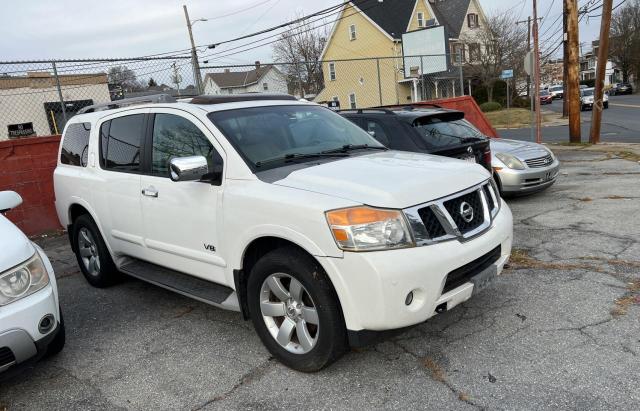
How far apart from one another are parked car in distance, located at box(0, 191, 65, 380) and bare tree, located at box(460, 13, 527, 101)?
143 ft

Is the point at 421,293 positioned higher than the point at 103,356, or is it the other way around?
the point at 421,293

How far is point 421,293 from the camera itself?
2982mm

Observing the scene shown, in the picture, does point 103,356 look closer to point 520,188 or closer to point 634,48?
point 520,188

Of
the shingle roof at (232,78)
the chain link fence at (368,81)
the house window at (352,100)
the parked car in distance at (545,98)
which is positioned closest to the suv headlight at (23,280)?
the chain link fence at (368,81)

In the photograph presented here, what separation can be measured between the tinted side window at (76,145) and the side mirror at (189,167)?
2.23 m

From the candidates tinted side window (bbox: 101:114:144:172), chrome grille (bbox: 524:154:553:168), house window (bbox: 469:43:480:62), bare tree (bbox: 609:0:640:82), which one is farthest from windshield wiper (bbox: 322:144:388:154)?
bare tree (bbox: 609:0:640:82)

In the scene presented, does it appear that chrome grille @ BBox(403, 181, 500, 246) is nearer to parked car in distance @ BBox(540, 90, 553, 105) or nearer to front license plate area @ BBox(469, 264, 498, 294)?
front license plate area @ BBox(469, 264, 498, 294)

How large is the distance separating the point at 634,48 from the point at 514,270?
7686 centimetres

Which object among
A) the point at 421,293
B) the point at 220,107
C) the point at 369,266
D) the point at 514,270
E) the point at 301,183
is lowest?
the point at 514,270

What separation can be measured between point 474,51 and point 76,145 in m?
43.4

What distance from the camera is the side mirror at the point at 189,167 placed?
3.46 m

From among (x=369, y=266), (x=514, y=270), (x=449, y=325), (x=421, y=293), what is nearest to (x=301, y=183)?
(x=369, y=266)

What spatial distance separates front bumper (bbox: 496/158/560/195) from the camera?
749 cm

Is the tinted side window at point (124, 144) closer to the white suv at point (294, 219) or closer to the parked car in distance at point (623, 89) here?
the white suv at point (294, 219)
